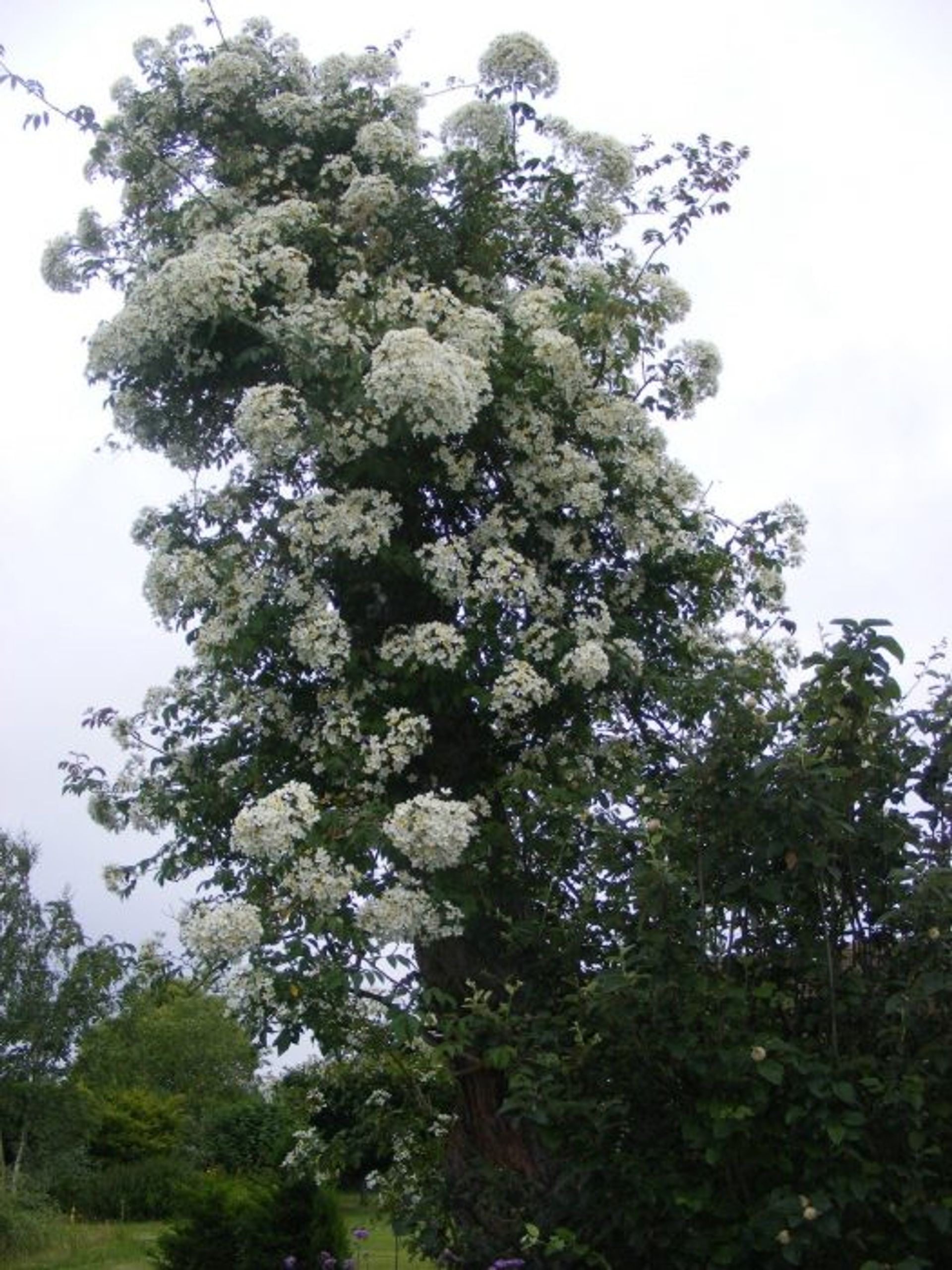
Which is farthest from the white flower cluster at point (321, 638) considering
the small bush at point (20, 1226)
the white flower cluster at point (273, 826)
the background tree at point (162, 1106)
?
the small bush at point (20, 1226)

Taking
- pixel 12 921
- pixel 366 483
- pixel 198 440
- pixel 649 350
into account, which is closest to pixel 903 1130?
pixel 366 483

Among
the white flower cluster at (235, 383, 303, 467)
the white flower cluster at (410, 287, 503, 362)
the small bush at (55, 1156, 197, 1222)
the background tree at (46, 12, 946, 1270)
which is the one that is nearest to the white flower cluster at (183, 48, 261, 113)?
the background tree at (46, 12, 946, 1270)

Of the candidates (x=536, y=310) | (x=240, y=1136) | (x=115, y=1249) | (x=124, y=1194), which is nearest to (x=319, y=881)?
(x=536, y=310)

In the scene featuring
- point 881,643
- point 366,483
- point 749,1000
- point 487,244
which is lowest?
point 749,1000

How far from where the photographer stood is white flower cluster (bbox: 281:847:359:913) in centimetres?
614

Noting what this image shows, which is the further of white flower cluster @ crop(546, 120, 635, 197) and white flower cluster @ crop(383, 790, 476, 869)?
white flower cluster @ crop(546, 120, 635, 197)

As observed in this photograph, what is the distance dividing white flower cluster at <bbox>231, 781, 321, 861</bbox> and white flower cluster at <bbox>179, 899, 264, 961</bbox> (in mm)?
263

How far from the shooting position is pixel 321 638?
699cm

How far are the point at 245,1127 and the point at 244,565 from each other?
61.1ft

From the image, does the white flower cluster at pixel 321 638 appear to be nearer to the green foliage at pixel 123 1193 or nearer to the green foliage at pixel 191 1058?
the green foliage at pixel 123 1193

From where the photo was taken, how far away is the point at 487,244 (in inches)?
337

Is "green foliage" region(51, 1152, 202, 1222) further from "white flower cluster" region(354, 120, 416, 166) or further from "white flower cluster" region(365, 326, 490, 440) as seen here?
"white flower cluster" region(365, 326, 490, 440)

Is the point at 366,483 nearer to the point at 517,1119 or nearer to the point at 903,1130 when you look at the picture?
the point at 517,1119

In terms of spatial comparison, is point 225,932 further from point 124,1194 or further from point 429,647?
point 124,1194
